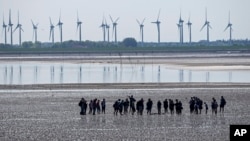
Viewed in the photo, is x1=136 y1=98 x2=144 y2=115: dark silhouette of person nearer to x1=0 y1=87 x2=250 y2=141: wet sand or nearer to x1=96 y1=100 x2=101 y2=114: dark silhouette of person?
x1=0 y1=87 x2=250 y2=141: wet sand

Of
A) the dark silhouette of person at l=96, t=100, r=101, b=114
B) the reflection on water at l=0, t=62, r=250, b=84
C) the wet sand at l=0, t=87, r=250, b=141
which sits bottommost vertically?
the wet sand at l=0, t=87, r=250, b=141

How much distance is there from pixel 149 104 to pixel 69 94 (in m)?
18.6

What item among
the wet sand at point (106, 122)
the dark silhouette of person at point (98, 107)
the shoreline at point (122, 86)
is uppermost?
the shoreline at point (122, 86)

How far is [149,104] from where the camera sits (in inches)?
1694

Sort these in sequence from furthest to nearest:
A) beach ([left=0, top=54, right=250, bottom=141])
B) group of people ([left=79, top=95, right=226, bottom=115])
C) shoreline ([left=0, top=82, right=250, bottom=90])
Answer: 1. shoreline ([left=0, top=82, right=250, bottom=90])
2. group of people ([left=79, top=95, right=226, bottom=115])
3. beach ([left=0, top=54, right=250, bottom=141])

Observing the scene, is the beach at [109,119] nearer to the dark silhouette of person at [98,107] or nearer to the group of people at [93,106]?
the group of people at [93,106]

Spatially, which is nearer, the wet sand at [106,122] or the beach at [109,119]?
the wet sand at [106,122]

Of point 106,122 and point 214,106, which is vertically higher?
point 214,106

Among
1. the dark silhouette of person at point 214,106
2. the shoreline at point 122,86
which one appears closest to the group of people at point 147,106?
the dark silhouette of person at point 214,106

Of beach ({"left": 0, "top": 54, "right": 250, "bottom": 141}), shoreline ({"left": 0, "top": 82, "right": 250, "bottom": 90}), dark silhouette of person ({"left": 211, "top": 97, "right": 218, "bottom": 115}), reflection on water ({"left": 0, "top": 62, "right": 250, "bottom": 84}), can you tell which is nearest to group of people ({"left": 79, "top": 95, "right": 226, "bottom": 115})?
dark silhouette of person ({"left": 211, "top": 97, "right": 218, "bottom": 115})

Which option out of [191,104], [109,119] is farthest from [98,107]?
[191,104]

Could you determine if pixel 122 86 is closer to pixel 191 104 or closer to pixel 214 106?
pixel 191 104

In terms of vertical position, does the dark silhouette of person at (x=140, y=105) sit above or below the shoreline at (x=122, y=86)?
Answer: below

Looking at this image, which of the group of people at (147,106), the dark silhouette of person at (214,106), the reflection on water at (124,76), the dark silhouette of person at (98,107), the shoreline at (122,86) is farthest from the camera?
the reflection on water at (124,76)
